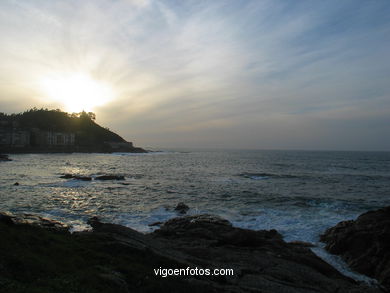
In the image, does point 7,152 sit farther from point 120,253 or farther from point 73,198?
point 120,253

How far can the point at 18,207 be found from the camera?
2900 cm

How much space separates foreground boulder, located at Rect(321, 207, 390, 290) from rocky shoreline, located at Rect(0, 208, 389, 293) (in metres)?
0.33

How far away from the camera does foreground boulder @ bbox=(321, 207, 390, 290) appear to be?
15.9 meters

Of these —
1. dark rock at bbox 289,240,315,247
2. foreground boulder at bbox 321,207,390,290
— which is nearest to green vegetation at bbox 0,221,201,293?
dark rock at bbox 289,240,315,247

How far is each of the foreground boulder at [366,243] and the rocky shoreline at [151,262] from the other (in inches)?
13.2

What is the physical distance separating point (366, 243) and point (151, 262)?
47.8ft

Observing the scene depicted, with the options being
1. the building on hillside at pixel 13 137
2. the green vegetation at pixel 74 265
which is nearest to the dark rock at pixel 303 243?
the green vegetation at pixel 74 265

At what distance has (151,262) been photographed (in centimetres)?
1321

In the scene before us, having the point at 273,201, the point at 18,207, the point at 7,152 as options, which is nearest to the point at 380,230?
the point at 273,201

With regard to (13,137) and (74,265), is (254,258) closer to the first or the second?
(74,265)

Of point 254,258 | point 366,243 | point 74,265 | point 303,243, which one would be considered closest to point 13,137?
point 74,265

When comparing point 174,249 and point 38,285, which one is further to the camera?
point 174,249

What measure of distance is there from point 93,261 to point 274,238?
1329cm

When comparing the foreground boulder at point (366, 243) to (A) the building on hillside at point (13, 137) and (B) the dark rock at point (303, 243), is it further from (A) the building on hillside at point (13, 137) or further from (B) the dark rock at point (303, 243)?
(A) the building on hillside at point (13, 137)
